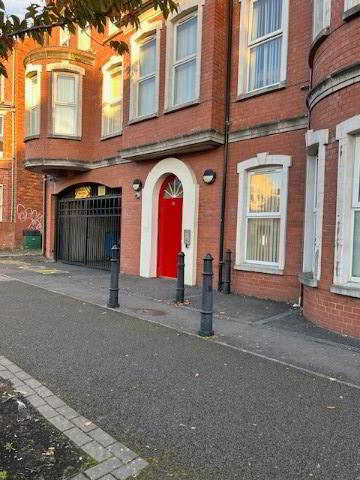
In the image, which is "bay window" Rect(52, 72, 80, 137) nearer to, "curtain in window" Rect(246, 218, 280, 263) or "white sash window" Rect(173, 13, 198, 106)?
"white sash window" Rect(173, 13, 198, 106)

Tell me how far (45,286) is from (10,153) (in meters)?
14.3

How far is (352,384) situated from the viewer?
4.27 meters

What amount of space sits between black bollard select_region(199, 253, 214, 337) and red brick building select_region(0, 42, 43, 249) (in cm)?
1791

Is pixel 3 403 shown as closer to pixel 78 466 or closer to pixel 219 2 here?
pixel 78 466

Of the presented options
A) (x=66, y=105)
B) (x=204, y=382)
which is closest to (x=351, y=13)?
(x=204, y=382)

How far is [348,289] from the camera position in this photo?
591cm

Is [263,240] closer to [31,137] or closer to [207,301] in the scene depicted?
[207,301]

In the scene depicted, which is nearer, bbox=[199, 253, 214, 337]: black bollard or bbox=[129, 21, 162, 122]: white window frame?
bbox=[199, 253, 214, 337]: black bollard

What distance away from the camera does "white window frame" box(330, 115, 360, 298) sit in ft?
19.9

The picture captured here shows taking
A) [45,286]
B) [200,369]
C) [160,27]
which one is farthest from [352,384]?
[160,27]

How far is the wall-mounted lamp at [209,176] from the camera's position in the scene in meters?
9.88

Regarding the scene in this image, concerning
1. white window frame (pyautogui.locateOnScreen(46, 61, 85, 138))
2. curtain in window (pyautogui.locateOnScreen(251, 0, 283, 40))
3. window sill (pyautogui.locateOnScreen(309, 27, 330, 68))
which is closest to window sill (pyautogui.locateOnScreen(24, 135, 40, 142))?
white window frame (pyautogui.locateOnScreen(46, 61, 85, 138))

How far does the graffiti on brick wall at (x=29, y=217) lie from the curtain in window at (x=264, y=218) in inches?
629

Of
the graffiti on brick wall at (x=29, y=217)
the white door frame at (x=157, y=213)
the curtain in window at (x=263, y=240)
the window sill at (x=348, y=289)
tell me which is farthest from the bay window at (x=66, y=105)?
the window sill at (x=348, y=289)
